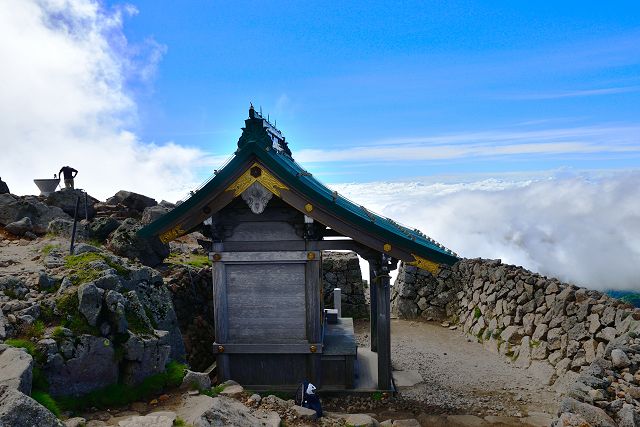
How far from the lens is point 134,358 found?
7.28 m

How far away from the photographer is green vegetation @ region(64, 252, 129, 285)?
8.04 meters

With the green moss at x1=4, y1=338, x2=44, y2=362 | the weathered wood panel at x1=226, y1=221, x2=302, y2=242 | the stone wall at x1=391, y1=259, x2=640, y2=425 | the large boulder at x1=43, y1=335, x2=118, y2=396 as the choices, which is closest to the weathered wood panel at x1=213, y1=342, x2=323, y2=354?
the weathered wood panel at x1=226, y1=221, x2=302, y2=242

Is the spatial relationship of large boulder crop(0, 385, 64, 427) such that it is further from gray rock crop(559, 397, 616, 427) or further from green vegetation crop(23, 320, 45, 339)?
gray rock crop(559, 397, 616, 427)

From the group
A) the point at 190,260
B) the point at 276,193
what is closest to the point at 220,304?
the point at 276,193

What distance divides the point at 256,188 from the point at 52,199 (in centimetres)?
1549

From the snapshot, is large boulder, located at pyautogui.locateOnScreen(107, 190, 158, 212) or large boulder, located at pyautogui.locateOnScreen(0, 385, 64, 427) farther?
large boulder, located at pyautogui.locateOnScreen(107, 190, 158, 212)

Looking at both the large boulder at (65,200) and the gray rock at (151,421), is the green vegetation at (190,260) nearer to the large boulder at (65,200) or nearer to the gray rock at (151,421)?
the large boulder at (65,200)

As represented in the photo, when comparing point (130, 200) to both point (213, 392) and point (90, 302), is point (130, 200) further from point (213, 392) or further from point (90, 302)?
point (213, 392)

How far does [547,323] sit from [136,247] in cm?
1471

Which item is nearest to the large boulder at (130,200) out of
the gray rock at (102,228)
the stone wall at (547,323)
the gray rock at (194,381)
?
the gray rock at (102,228)

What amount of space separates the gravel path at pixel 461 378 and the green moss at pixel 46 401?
27.4ft

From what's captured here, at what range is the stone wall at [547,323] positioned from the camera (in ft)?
28.2

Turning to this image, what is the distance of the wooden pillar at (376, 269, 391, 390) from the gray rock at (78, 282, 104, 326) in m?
6.30

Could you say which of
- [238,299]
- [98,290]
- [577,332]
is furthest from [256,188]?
[577,332]
